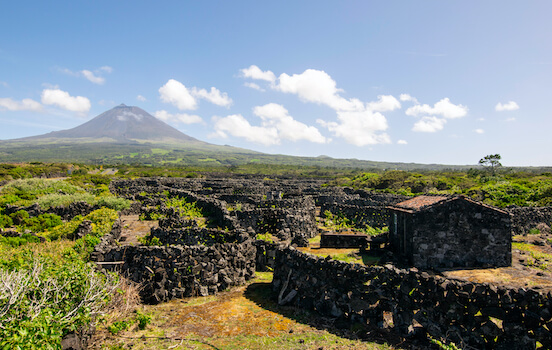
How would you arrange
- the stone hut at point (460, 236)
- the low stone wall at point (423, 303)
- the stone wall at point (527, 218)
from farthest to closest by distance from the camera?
the stone wall at point (527, 218) → the stone hut at point (460, 236) → the low stone wall at point (423, 303)

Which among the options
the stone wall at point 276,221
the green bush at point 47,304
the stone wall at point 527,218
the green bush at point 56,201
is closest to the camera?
the green bush at point 47,304

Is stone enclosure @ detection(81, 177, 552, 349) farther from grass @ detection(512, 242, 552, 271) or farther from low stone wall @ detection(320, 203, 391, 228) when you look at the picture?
low stone wall @ detection(320, 203, 391, 228)

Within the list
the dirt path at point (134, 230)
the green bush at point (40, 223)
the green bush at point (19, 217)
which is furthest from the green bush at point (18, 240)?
the green bush at point (19, 217)

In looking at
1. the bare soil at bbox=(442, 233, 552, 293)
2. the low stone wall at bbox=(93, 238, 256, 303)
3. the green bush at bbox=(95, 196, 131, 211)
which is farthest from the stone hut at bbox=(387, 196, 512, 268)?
the green bush at bbox=(95, 196, 131, 211)

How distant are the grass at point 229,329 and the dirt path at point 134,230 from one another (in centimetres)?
927

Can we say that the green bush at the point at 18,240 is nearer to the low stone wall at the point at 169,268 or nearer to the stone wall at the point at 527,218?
the low stone wall at the point at 169,268

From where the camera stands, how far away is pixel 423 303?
7781mm

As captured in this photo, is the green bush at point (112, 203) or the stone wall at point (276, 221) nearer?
the stone wall at point (276, 221)

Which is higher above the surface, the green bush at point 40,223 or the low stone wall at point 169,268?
the low stone wall at point 169,268

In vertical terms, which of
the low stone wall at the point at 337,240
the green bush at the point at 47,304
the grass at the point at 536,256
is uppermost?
the green bush at the point at 47,304

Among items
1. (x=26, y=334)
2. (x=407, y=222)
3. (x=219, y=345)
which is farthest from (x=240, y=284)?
(x=407, y=222)

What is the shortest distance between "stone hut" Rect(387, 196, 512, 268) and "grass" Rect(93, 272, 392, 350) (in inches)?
352

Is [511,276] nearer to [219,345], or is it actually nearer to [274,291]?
[274,291]

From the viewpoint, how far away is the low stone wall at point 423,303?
6.99 m
